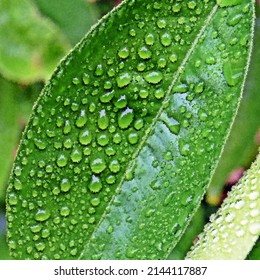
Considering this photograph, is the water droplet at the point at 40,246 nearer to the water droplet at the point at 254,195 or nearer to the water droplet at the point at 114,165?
the water droplet at the point at 114,165

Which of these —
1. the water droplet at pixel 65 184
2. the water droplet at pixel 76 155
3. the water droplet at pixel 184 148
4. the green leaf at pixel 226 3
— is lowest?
the water droplet at pixel 65 184

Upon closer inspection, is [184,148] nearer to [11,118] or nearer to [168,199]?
[168,199]

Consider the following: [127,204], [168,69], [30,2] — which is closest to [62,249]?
[127,204]

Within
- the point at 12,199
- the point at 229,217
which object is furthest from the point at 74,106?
the point at 229,217

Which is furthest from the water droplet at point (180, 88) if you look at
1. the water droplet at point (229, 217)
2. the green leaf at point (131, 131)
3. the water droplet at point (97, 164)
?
the water droplet at point (229, 217)

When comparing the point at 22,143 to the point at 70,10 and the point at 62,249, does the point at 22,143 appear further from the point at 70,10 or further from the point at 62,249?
the point at 70,10

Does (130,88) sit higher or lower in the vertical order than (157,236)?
higher

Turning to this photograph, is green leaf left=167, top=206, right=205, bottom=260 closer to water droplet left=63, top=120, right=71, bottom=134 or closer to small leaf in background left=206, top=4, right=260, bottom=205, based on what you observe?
small leaf in background left=206, top=4, right=260, bottom=205
